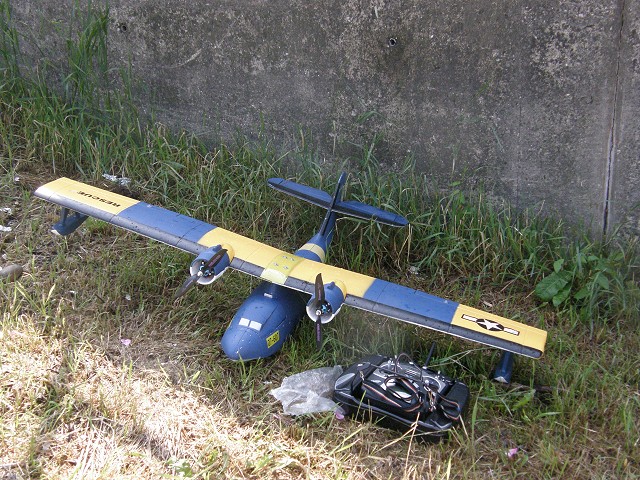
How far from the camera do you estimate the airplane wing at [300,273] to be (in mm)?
3784

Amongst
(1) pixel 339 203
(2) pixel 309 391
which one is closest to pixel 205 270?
(2) pixel 309 391

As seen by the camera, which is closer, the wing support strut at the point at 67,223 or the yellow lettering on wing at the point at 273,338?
the yellow lettering on wing at the point at 273,338

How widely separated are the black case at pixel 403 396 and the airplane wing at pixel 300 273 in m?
0.30

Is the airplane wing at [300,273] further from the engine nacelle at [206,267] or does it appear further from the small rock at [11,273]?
the small rock at [11,273]

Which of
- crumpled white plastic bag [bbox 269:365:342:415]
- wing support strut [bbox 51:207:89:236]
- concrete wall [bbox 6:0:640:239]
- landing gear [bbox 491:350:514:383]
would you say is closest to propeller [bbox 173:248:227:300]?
crumpled white plastic bag [bbox 269:365:342:415]

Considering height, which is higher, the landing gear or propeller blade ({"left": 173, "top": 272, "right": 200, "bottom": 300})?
propeller blade ({"left": 173, "top": 272, "right": 200, "bottom": 300})

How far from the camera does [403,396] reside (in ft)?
12.1

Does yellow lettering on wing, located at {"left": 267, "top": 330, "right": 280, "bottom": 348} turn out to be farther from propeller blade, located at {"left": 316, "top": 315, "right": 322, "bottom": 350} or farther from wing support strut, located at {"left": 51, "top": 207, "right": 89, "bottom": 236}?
wing support strut, located at {"left": 51, "top": 207, "right": 89, "bottom": 236}

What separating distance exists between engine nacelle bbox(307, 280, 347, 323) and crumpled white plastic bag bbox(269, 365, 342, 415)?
0.40 metres

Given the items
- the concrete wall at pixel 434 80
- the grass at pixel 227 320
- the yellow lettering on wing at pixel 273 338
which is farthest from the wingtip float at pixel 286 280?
the concrete wall at pixel 434 80

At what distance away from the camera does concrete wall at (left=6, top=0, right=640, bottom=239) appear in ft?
14.4

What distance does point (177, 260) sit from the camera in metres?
4.79

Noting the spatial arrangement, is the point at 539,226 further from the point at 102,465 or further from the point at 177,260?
the point at 102,465

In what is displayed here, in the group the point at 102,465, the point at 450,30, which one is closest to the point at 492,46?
the point at 450,30
